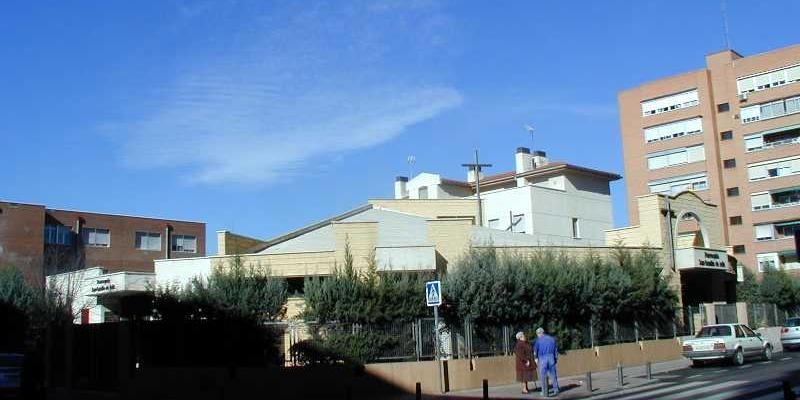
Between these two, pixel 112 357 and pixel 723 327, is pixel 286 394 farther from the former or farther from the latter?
pixel 723 327

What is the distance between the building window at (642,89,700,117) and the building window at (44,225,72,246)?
176 feet

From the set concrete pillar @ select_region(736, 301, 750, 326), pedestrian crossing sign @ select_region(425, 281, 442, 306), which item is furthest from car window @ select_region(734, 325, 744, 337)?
pedestrian crossing sign @ select_region(425, 281, 442, 306)

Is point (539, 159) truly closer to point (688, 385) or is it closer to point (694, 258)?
point (694, 258)

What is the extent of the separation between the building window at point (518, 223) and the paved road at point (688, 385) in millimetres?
28812

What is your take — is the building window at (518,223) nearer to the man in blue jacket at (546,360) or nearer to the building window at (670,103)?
the building window at (670,103)

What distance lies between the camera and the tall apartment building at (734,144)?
6831cm

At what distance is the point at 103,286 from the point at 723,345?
28.7 m

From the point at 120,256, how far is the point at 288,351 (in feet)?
179

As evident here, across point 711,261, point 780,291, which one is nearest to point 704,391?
point 711,261

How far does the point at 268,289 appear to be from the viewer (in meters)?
24.7

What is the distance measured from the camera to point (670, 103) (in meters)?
75.0

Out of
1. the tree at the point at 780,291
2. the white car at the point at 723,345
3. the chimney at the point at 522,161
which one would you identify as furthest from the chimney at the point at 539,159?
the white car at the point at 723,345

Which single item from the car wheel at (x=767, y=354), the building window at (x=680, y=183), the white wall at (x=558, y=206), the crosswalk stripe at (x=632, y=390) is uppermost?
the building window at (x=680, y=183)

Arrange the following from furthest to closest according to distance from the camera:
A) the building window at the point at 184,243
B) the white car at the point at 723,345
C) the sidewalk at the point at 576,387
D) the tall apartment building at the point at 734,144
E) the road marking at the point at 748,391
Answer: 1. the building window at the point at 184,243
2. the tall apartment building at the point at 734,144
3. the white car at the point at 723,345
4. the sidewalk at the point at 576,387
5. the road marking at the point at 748,391
